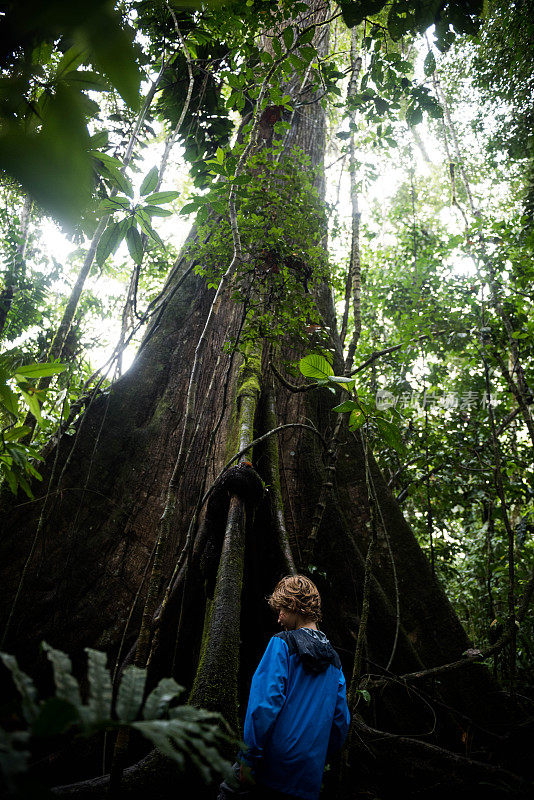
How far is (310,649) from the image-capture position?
1662mm

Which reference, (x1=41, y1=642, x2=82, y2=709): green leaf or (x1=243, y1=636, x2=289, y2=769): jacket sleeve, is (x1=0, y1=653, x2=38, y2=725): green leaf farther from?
(x1=243, y1=636, x2=289, y2=769): jacket sleeve

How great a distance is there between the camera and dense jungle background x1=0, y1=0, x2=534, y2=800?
505 mm

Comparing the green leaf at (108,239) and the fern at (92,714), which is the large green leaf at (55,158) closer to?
the fern at (92,714)

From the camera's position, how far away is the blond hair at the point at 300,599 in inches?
73.3

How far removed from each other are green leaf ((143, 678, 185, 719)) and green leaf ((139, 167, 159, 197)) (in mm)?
1329

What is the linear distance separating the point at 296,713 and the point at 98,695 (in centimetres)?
157

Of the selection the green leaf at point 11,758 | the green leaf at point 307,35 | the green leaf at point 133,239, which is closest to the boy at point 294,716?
the green leaf at point 11,758

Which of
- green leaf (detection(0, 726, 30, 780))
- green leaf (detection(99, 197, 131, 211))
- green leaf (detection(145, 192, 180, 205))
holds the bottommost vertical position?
green leaf (detection(0, 726, 30, 780))

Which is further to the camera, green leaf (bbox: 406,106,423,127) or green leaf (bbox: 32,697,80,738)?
green leaf (bbox: 406,106,423,127)

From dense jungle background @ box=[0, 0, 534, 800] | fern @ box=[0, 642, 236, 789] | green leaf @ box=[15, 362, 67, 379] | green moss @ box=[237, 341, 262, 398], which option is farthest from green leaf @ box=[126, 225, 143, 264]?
green moss @ box=[237, 341, 262, 398]

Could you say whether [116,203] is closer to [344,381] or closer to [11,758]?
[344,381]

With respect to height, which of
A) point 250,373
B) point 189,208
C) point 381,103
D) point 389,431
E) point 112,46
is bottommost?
point 112,46

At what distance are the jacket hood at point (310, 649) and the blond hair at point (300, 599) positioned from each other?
0.11m

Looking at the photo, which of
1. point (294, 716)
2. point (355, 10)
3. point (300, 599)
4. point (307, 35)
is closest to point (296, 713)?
point (294, 716)
